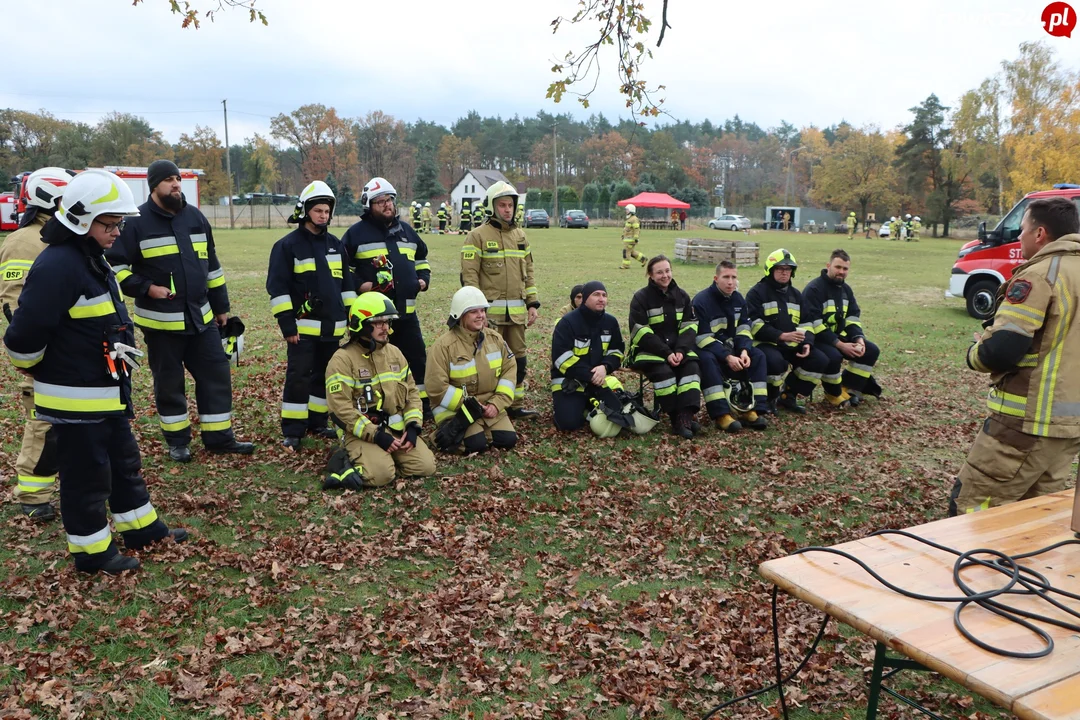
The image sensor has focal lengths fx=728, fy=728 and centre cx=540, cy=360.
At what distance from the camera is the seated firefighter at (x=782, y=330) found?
8484 millimetres

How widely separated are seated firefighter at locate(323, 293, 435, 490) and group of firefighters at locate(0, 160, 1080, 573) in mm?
17

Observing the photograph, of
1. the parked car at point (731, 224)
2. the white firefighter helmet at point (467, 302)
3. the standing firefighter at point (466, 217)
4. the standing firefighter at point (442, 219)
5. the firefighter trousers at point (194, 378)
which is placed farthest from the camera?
the parked car at point (731, 224)

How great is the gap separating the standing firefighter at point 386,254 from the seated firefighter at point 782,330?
3900mm

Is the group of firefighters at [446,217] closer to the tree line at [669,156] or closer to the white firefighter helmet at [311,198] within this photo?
the tree line at [669,156]

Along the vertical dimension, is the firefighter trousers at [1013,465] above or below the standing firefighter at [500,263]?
below

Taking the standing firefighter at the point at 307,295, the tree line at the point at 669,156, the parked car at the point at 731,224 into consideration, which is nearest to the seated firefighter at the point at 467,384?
the standing firefighter at the point at 307,295

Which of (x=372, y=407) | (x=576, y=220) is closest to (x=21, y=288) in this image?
(x=372, y=407)

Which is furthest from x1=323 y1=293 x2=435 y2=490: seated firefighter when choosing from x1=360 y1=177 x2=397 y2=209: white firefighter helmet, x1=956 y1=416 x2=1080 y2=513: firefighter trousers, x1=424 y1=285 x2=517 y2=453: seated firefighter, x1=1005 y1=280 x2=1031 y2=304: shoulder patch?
x1=1005 y1=280 x2=1031 y2=304: shoulder patch

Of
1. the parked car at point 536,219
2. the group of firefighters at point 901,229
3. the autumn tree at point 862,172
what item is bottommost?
the group of firefighters at point 901,229

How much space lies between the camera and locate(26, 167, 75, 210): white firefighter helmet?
4.99 m

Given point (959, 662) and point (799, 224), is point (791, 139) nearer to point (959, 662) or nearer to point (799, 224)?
point (799, 224)

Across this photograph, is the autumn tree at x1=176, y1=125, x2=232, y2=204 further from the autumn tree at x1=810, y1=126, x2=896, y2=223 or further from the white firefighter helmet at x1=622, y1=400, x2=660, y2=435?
the white firefighter helmet at x1=622, y1=400, x2=660, y2=435

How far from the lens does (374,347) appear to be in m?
6.26

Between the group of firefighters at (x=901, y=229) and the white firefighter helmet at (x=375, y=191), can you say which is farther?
the group of firefighters at (x=901, y=229)
